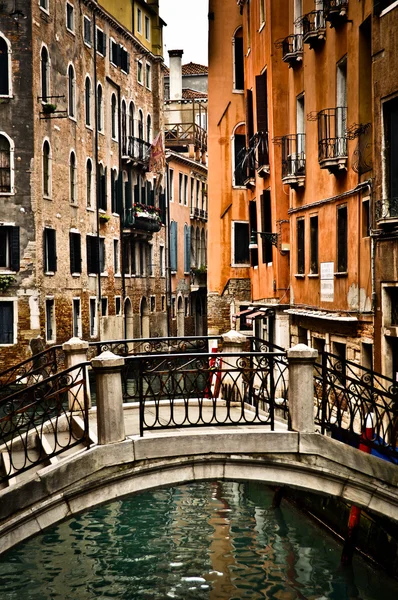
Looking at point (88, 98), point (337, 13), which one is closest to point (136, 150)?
point (88, 98)

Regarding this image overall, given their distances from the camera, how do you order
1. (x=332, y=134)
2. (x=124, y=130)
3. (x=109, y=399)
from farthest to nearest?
(x=124, y=130)
(x=332, y=134)
(x=109, y=399)

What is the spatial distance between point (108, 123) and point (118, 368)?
1248 inches

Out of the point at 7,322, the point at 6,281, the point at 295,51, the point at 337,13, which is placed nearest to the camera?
the point at 337,13

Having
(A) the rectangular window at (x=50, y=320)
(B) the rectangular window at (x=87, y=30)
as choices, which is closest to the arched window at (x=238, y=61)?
(A) the rectangular window at (x=50, y=320)

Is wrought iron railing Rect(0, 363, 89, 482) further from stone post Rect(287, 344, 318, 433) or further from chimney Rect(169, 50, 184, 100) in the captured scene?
chimney Rect(169, 50, 184, 100)

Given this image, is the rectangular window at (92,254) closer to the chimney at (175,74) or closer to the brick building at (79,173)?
the brick building at (79,173)

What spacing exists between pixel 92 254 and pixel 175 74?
22.3m

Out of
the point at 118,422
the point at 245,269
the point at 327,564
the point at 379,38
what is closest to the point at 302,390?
the point at 118,422

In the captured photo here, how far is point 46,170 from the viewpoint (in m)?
32.2

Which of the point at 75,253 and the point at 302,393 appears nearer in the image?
the point at 302,393

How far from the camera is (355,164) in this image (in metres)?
16.0

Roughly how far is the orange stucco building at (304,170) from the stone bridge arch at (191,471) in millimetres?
5021

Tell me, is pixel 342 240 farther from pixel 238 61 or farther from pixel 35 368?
pixel 238 61

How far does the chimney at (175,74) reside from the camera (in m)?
56.4
